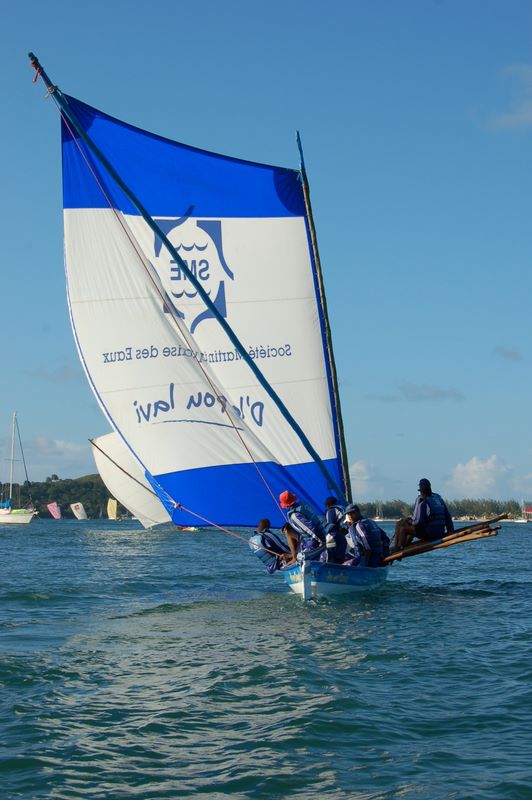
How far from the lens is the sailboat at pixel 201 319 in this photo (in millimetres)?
20359

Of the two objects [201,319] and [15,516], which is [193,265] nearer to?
[201,319]

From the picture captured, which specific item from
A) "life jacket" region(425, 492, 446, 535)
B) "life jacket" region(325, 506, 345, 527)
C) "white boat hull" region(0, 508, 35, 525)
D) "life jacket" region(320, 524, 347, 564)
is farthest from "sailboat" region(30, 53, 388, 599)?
"white boat hull" region(0, 508, 35, 525)

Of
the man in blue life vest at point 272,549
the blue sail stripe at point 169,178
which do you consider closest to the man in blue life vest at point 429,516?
the man in blue life vest at point 272,549

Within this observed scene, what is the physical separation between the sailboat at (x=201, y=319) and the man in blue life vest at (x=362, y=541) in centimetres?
43

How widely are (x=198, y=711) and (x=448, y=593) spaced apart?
40.2 feet

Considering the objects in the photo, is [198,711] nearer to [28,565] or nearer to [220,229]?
[220,229]

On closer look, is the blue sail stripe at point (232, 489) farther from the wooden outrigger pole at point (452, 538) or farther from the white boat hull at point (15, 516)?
the white boat hull at point (15, 516)

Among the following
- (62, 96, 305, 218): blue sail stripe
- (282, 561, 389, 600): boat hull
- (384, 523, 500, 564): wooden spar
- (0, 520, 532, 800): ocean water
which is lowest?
(0, 520, 532, 800): ocean water

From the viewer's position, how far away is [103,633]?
1561cm

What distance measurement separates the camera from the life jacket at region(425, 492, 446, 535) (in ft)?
65.2

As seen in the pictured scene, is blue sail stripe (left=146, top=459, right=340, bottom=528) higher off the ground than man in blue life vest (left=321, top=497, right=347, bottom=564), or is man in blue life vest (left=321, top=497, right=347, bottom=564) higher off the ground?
blue sail stripe (left=146, top=459, right=340, bottom=528)

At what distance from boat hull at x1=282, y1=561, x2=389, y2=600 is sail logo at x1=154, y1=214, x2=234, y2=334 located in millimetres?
5941

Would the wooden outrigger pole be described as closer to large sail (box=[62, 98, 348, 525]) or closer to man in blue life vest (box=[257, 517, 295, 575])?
man in blue life vest (box=[257, 517, 295, 575])

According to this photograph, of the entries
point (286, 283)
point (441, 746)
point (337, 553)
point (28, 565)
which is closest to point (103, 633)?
point (337, 553)
